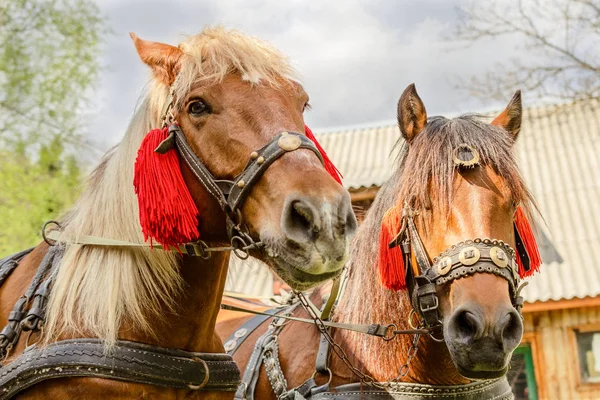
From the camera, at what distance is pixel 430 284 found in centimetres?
250

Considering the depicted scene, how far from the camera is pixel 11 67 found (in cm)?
1032

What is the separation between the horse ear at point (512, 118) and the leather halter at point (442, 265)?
72cm

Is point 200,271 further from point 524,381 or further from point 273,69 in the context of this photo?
point 524,381

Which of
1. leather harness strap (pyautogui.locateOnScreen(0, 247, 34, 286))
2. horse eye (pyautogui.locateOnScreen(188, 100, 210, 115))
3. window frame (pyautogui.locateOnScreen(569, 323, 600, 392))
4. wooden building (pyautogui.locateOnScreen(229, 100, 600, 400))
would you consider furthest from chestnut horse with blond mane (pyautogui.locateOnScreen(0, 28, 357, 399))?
window frame (pyautogui.locateOnScreen(569, 323, 600, 392))

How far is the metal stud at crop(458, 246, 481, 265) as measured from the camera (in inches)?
93.7

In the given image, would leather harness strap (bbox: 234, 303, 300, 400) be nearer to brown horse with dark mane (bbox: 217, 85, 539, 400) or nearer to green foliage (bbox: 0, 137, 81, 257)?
brown horse with dark mane (bbox: 217, 85, 539, 400)

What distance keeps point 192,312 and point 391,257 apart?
35.2 inches

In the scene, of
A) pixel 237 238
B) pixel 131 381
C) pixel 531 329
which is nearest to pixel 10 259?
pixel 131 381

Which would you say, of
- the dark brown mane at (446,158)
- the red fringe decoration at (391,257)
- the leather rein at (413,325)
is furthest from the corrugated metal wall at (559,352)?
the red fringe decoration at (391,257)

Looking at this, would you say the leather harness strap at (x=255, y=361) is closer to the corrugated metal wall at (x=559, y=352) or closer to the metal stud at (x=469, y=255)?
the metal stud at (x=469, y=255)

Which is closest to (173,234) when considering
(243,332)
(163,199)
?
(163,199)

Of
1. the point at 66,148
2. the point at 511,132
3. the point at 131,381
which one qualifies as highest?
the point at 66,148

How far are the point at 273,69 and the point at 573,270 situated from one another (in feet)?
23.2

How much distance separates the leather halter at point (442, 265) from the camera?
7.84 feet
